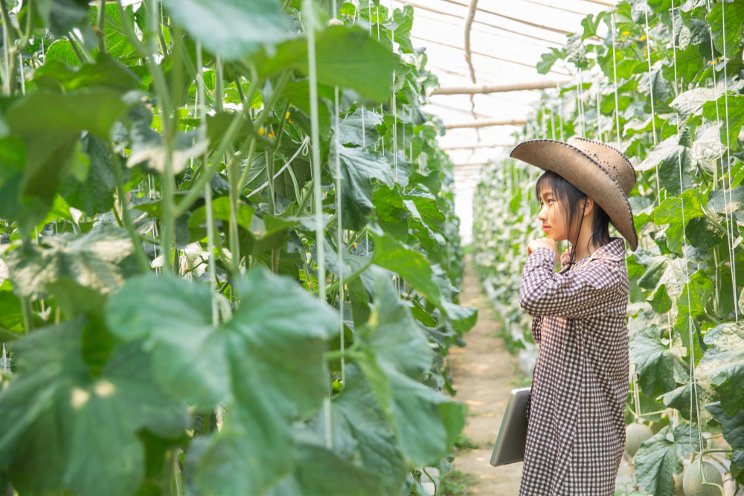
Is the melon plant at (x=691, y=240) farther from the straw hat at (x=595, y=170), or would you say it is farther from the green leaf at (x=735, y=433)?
the straw hat at (x=595, y=170)

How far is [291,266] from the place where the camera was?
158 centimetres

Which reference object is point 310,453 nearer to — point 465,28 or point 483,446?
point 483,446

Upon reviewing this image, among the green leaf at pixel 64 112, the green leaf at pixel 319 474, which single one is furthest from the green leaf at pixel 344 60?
the green leaf at pixel 319 474

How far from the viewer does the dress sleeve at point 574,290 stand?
6.94 feet

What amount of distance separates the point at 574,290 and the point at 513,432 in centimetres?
53

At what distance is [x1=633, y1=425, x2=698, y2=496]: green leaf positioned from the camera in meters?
2.75

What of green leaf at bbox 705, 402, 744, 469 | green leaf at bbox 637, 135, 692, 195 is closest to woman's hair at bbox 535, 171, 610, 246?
green leaf at bbox 637, 135, 692, 195

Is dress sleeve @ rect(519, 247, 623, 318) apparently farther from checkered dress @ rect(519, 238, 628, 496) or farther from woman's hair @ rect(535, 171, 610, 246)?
woman's hair @ rect(535, 171, 610, 246)

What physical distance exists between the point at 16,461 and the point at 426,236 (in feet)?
4.99

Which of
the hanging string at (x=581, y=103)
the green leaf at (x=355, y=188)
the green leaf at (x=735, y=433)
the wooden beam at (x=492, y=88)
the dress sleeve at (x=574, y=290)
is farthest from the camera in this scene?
the wooden beam at (x=492, y=88)

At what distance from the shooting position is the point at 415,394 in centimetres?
83

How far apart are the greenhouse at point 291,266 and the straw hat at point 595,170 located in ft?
0.03

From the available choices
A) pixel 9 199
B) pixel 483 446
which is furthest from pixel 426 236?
pixel 483 446

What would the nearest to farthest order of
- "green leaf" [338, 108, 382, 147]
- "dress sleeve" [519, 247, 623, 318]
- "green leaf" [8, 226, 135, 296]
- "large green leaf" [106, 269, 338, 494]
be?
"large green leaf" [106, 269, 338, 494] < "green leaf" [8, 226, 135, 296] < "green leaf" [338, 108, 382, 147] < "dress sleeve" [519, 247, 623, 318]
